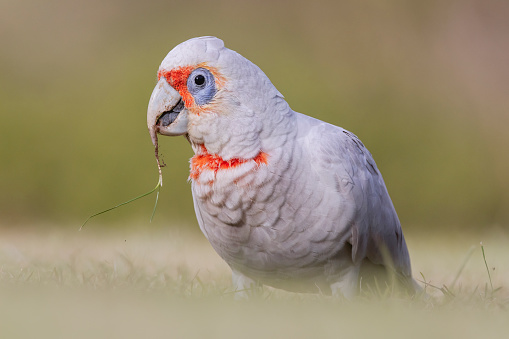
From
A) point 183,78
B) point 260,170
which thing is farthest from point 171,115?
point 260,170

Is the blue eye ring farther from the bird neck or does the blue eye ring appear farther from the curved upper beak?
the bird neck

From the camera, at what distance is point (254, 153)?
2.46 meters

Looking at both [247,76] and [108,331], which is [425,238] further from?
[108,331]

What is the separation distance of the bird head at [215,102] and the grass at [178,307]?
0.59m

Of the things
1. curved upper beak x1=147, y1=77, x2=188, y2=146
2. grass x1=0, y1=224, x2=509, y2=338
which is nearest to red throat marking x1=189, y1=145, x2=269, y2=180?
curved upper beak x1=147, y1=77, x2=188, y2=146

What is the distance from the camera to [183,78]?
2.50 m

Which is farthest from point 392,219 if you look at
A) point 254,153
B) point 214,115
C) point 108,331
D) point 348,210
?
point 108,331

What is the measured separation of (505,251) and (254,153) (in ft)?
9.88

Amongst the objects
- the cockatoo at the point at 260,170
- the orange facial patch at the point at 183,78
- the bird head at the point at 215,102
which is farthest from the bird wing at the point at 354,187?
the orange facial patch at the point at 183,78

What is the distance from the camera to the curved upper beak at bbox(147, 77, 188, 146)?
2.52m

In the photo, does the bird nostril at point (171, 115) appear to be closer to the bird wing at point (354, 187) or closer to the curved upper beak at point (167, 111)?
the curved upper beak at point (167, 111)

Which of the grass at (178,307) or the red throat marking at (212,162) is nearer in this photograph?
the grass at (178,307)

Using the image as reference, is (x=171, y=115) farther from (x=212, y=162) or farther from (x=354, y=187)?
(x=354, y=187)

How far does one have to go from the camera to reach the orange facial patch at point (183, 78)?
249 cm
